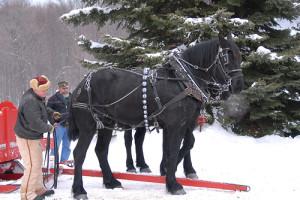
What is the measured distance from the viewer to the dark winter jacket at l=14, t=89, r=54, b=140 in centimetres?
402

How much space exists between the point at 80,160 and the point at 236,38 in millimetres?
5164

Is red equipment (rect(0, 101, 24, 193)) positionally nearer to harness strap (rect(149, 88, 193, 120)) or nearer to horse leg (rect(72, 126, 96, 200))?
horse leg (rect(72, 126, 96, 200))

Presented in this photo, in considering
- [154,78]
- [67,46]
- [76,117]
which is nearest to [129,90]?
[154,78]

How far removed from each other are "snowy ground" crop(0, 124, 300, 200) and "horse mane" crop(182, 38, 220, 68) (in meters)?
1.96

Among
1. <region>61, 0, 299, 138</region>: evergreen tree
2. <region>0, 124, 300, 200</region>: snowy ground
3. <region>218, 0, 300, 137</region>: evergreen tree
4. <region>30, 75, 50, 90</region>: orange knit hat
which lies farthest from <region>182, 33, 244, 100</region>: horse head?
<region>218, 0, 300, 137</region>: evergreen tree

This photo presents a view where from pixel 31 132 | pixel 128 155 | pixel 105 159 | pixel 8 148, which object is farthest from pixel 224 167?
pixel 8 148

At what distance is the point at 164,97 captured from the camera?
4363 millimetres

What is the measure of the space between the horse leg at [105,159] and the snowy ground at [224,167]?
16 cm

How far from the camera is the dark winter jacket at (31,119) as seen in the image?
158 inches

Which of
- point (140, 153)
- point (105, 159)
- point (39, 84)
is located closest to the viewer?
point (39, 84)

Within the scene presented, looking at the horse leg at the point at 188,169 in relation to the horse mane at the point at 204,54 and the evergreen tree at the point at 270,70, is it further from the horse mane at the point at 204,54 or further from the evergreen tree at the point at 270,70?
the evergreen tree at the point at 270,70

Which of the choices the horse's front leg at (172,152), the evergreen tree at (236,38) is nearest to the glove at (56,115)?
the horse's front leg at (172,152)

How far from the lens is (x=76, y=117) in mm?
4801

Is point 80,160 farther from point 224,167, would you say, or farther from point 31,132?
point 224,167
